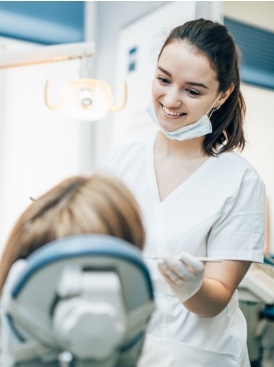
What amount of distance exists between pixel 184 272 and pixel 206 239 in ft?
1.16

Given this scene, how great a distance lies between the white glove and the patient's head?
15 centimetres

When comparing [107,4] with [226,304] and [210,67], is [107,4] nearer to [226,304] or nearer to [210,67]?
[210,67]

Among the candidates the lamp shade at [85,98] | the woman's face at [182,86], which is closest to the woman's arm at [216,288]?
the woman's face at [182,86]

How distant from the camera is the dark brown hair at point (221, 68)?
128 cm

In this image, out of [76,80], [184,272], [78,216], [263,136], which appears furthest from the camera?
[263,136]

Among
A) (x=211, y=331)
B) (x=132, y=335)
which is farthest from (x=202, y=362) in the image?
(x=132, y=335)

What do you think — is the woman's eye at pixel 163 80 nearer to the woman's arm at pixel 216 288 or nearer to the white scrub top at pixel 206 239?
the white scrub top at pixel 206 239

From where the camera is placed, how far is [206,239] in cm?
127

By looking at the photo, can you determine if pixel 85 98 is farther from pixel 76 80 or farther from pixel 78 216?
pixel 78 216

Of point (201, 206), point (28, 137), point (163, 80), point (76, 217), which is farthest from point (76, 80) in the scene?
point (28, 137)

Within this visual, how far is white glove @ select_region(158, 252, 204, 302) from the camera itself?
0.90m

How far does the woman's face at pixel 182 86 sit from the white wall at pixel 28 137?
155 centimetres

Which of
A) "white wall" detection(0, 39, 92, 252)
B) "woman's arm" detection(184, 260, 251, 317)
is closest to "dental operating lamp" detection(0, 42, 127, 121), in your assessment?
"woman's arm" detection(184, 260, 251, 317)

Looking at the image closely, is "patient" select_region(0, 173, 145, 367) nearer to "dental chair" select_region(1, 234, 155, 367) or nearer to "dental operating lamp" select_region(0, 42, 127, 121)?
"dental chair" select_region(1, 234, 155, 367)
